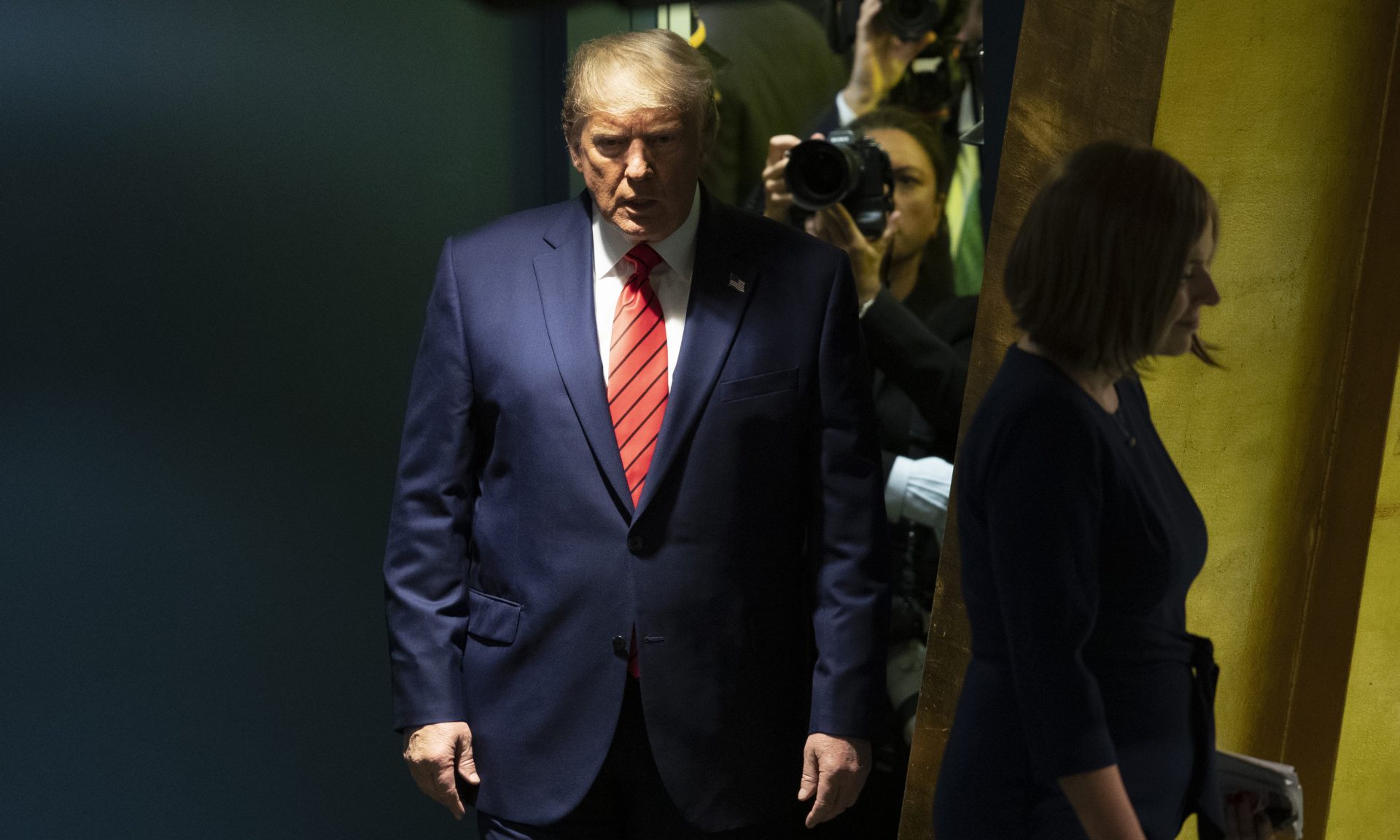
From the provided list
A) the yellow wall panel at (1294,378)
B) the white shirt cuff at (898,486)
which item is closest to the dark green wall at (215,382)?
the white shirt cuff at (898,486)

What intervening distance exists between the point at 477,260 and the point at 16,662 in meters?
1.04

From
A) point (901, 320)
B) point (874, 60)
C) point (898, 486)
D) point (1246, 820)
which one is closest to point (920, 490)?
point (898, 486)

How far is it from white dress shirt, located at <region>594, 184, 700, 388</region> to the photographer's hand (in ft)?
4.85

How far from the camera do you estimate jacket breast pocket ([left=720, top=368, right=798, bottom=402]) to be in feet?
6.26

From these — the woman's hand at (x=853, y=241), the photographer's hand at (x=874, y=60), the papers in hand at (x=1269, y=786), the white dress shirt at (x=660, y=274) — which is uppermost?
the photographer's hand at (x=874, y=60)

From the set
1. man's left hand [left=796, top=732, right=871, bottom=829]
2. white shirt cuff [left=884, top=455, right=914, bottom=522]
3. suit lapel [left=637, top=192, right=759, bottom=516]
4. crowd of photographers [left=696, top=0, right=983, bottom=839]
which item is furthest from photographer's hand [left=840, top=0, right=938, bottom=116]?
man's left hand [left=796, top=732, right=871, bottom=829]

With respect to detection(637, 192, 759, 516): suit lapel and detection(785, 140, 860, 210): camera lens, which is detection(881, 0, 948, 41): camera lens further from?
detection(637, 192, 759, 516): suit lapel

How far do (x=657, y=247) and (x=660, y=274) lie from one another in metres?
0.04

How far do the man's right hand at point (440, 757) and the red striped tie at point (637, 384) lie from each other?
388 mm

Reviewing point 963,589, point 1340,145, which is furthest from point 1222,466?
point 963,589

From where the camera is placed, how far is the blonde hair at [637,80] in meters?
1.85

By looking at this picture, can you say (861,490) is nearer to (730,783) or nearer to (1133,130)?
(730,783)

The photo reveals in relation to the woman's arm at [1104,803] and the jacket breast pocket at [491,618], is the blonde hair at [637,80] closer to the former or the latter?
the jacket breast pocket at [491,618]

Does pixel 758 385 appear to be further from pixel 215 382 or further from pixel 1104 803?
pixel 215 382
